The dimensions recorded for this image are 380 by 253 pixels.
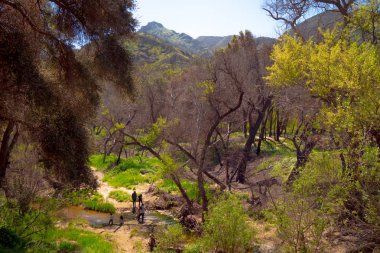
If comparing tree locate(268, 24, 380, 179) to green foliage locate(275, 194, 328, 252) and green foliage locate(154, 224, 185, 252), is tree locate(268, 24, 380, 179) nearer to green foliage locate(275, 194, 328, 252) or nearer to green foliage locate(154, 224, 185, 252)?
green foliage locate(275, 194, 328, 252)

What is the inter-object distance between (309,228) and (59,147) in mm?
6941

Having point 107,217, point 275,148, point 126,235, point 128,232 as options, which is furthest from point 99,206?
point 275,148

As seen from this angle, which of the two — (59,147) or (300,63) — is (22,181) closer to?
(59,147)

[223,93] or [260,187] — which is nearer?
[260,187]

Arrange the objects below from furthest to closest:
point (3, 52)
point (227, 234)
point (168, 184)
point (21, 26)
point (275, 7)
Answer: point (168, 184) < point (275, 7) < point (227, 234) < point (21, 26) < point (3, 52)

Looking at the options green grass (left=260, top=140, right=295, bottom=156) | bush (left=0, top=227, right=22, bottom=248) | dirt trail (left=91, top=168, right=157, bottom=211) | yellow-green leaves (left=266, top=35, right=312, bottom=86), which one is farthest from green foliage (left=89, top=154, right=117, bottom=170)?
yellow-green leaves (left=266, top=35, right=312, bottom=86)

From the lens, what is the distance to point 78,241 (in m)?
13.6

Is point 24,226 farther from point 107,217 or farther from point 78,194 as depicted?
point 107,217

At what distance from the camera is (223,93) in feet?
65.9

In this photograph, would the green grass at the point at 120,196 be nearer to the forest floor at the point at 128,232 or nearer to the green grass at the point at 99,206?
the forest floor at the point at 128,232

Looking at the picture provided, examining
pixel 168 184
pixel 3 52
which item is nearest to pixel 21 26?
pixel 3 52

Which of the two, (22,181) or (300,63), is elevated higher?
(300,63)

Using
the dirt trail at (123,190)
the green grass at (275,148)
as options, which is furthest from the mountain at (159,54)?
the dirt trail at (123,190)

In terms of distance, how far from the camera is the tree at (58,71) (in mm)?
7930
